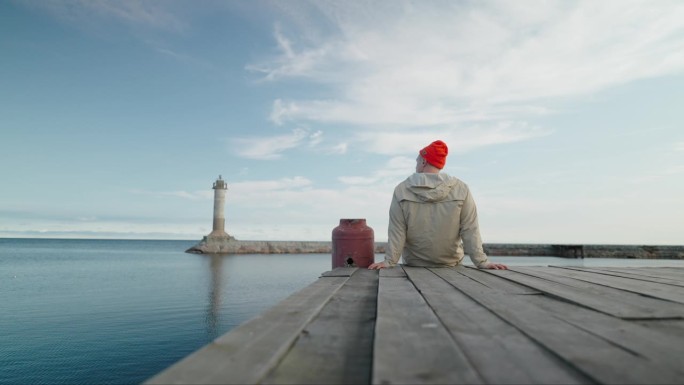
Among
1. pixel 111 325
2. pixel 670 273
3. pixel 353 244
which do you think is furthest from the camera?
pixel 111 325

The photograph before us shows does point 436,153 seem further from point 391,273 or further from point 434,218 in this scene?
point 391,273

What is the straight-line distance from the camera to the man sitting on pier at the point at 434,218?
423 cm

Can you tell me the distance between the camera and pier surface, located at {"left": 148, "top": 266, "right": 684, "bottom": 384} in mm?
995

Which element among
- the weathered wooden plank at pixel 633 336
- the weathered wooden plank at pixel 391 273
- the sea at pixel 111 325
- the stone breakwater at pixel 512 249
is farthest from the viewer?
the stone breakwater at pixel 512 249

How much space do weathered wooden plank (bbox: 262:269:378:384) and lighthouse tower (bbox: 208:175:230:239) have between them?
113ft

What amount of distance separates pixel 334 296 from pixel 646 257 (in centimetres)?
4109

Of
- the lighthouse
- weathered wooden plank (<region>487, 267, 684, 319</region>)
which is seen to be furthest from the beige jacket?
the lighthouse

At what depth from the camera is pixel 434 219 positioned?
433 cm

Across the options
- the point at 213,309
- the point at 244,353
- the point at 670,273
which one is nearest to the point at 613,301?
the point at 244,353

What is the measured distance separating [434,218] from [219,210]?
3350 centimetres

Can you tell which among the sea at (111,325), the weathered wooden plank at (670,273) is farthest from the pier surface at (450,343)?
the sea at (111,325)

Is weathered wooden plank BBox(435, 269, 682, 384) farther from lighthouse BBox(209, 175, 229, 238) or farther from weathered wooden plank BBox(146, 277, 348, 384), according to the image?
lighthouse BBox(209, 175, 229, 238)

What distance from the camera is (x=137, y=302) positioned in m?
10.5

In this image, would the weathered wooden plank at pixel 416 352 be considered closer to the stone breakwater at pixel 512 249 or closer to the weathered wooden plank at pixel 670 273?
the weathered wooden plank at pixel 670 273
